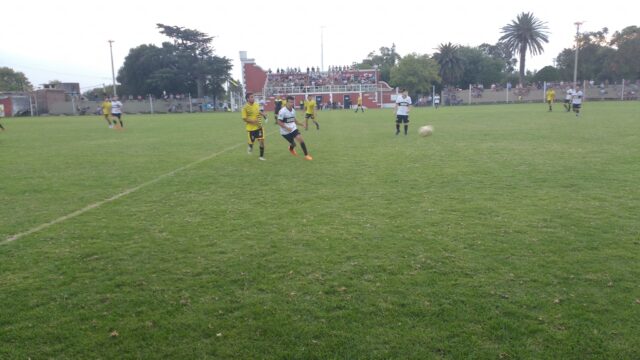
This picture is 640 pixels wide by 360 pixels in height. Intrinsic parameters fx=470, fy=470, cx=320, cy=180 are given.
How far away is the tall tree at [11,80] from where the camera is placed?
89.4 meters

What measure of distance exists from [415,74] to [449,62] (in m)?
11.0

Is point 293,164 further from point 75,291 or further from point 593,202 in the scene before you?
point 75,291

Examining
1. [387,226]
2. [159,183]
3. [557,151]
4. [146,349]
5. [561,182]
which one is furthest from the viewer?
[557,151]

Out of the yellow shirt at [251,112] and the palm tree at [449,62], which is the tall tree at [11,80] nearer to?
the palm tree at [449,62]

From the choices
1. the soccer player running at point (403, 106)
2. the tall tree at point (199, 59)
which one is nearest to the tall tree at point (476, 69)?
the tall tree at point (199, 59)

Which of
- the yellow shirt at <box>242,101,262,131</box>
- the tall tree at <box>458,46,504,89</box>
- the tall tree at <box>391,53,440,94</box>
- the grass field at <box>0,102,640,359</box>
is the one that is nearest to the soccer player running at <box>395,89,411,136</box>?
the yellow shirt at <box>242,101,262,131</box>

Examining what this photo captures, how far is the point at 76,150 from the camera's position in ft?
52.4

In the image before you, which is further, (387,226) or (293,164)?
(293,164)

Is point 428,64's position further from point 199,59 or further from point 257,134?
point 257,134

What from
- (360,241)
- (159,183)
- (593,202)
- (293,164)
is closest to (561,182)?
(593,202)

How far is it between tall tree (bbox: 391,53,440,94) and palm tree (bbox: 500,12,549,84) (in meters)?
15.6

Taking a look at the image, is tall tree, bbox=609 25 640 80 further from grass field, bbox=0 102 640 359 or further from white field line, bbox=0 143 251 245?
white field line, bbox=0 143 251 245

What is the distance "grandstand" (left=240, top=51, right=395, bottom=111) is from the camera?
222 ft

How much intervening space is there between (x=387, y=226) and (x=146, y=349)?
3550mm
